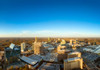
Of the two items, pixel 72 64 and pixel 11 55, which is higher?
pixel 11 55

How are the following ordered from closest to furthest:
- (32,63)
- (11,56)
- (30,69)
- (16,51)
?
1. (30,69)
2. (32,63)
3. (11,56)
4. (16,51)

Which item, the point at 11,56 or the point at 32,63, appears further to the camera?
the point at 11,56

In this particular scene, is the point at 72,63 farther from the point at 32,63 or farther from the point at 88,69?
the point at 32,63

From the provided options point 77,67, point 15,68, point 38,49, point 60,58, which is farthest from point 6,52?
point 77,67

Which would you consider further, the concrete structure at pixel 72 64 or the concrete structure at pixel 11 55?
the concrete structure at pixel 11 55

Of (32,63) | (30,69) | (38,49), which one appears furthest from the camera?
(38,49)

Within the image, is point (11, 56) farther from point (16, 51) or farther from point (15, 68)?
point (15, 68)

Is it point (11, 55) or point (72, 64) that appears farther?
point (11, 55)

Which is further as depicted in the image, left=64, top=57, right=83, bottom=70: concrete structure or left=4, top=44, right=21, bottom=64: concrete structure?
left=4, top=44, right=21, bottom=64: concrete structure

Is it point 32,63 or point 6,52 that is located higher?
point 6,52
